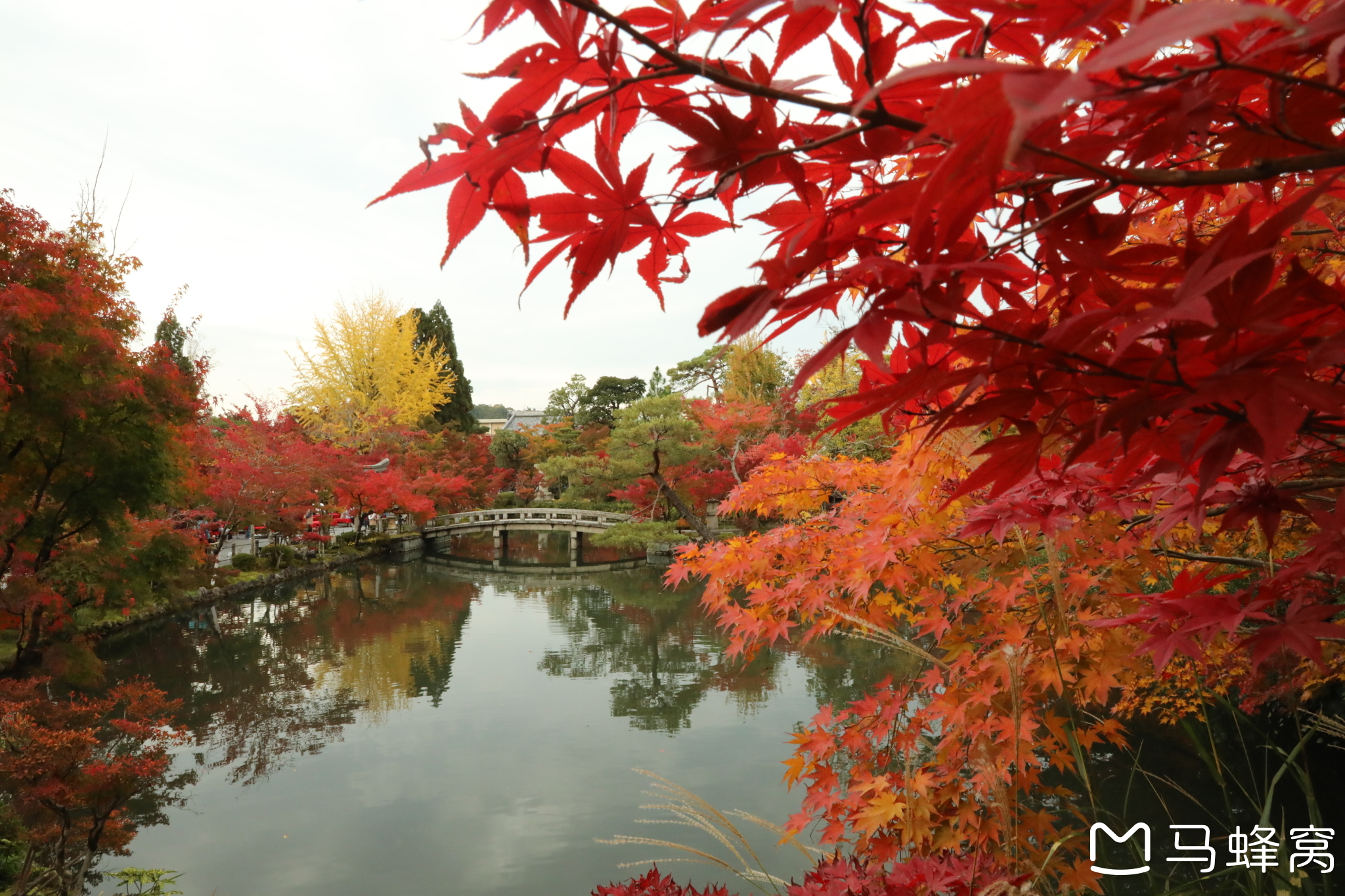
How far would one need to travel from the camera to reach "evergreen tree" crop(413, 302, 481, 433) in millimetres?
21281

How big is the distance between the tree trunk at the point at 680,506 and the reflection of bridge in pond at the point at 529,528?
1.99 meters

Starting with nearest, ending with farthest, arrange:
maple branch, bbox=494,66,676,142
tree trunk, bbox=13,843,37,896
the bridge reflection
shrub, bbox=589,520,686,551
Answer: maple branch, bbox=494,66,676,142 < tree trunk, bbox=13,843,37,896 < shrub, bbox=589,520,686,551 < the bridge reflection

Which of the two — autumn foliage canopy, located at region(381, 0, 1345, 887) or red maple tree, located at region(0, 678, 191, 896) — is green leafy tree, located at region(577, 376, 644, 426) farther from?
autumn foliage canopy, located at region(381, 0, 1345, 887)

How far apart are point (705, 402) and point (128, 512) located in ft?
29.8

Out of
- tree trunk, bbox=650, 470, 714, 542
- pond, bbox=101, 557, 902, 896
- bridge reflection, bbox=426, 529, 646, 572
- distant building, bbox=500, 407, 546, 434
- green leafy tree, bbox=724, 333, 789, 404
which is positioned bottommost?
pond, bbox=101, 557, 902, 896

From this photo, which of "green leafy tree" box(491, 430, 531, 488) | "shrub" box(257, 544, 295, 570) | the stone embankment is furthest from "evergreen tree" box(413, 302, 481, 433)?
"shrub" box(257, 544, 295, 570)

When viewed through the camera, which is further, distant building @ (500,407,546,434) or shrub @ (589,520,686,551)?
distant building @ (500,407,546,434)

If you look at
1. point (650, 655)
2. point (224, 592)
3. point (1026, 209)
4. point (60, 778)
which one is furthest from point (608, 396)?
point (1026, 209)

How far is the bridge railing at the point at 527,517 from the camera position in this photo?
14445 mm

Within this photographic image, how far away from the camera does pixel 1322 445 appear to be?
0.91 m

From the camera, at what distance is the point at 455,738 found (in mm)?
5477

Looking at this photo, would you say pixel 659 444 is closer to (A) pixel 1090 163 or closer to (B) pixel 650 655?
(B) pixel 650 655

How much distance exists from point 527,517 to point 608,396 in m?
7.08

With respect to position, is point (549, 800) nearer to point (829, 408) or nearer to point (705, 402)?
point (829, 408)
